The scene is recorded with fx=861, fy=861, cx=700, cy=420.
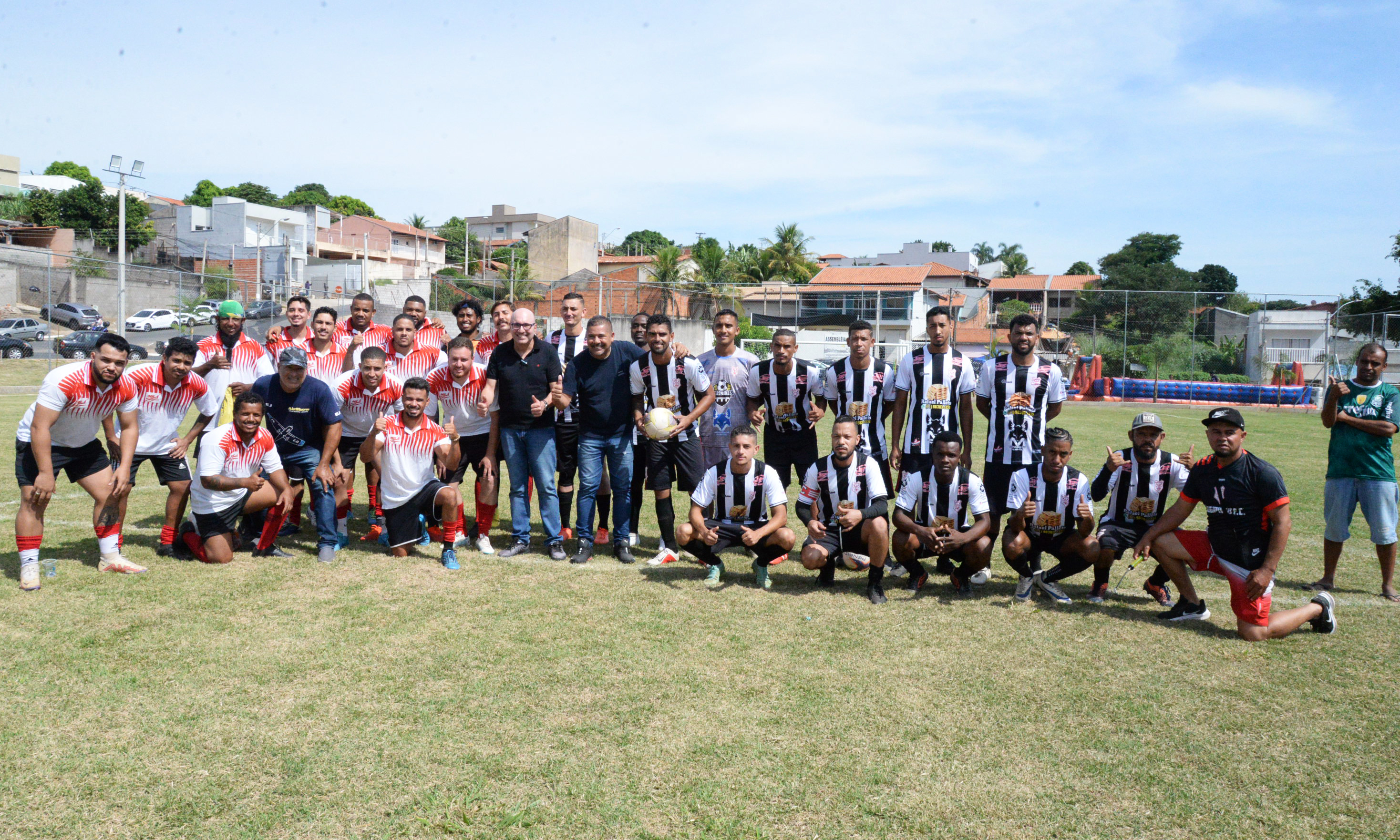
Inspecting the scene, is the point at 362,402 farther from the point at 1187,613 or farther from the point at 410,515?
the point at 1187,613

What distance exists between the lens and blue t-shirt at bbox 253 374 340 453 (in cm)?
731

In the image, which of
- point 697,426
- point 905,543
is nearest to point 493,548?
point 697,426

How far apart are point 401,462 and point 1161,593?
19.8 feet

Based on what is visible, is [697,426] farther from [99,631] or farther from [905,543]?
[99,631]

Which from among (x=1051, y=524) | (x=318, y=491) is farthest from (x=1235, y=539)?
(x=318, y=491)

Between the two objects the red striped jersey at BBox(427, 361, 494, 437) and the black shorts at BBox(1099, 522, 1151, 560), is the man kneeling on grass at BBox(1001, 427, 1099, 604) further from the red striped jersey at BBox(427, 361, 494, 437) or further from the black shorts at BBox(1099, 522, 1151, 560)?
the red striped jersey at BBox(427, 361, 494, 437)

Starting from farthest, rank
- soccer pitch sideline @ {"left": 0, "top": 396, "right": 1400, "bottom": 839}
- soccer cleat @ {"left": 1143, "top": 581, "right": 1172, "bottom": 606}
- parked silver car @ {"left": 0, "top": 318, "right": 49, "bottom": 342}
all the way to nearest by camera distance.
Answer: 1. parked silver car @ {"left": 0, "top": 318, "right": 49, "bottom": 342}
2. soccer cleat @ {"left": 1143, "top": 581, "right": 1172, "bottom": 606}
3. soccer pitch sideline @ {"left": 0, "top": 396, "right": 1400, "bottom": 839}

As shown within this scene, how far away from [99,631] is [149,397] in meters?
2.35

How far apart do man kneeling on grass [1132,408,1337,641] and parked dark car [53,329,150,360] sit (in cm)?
2862

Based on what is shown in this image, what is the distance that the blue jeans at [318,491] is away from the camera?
7.12 metres

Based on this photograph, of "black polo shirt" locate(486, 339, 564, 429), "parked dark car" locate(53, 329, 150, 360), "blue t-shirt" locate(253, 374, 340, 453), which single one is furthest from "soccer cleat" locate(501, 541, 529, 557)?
"parked dark car" locate(53, 329, 150, 360)

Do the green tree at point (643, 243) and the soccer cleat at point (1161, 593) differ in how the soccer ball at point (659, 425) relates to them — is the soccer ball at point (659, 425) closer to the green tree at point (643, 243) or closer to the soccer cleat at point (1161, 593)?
the soccer cleat at point (1161, 593)

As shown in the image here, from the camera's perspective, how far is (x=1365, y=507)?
678cm

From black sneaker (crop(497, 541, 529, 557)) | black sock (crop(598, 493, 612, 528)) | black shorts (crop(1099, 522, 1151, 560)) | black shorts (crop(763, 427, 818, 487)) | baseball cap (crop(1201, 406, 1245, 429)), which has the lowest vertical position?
black sneaker (crop(497, 541, 529, 557))
